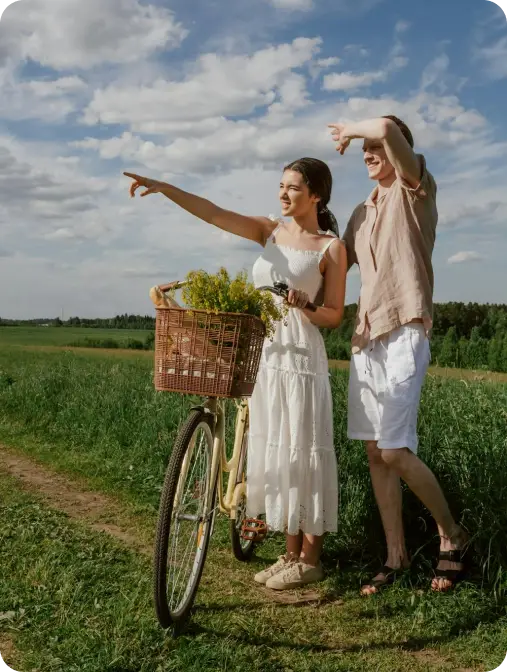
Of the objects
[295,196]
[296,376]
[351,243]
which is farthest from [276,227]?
[296,376]

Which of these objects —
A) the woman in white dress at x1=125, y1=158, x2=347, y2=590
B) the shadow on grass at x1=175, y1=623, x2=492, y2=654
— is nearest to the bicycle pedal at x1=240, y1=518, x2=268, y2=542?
the woman in white dress at x1=125, y1=158, x2=347, y2=590

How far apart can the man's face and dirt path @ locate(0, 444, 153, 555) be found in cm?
268

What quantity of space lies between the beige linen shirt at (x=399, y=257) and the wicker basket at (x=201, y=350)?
29.9 inches

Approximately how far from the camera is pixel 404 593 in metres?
4.19

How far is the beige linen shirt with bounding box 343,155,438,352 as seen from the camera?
390 cm

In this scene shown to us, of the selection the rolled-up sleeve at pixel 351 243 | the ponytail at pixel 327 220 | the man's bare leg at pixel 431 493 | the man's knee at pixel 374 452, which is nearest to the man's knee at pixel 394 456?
the man's bare leg at pixel 431 493

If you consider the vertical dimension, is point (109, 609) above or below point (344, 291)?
below

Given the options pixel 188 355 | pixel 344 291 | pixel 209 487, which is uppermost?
pixel 344 291

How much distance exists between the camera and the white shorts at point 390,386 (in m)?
3.96

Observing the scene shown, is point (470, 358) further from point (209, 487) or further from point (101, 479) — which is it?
point (209, 487)

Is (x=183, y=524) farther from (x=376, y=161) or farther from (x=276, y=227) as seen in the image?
(x=376, y=161)

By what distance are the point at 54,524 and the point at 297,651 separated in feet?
7.79

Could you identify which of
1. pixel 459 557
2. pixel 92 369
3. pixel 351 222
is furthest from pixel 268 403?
pixel 92 369

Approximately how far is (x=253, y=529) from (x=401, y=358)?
130cm
